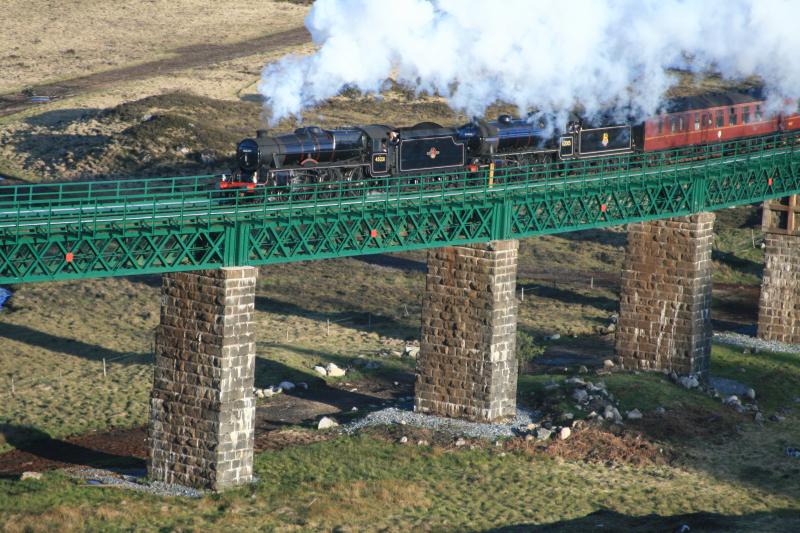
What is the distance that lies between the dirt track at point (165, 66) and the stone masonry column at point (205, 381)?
53348 millimetres

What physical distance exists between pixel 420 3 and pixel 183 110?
1543 inches

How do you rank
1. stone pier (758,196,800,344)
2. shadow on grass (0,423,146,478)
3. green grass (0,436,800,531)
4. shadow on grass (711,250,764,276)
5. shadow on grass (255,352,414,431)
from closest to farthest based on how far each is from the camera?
green grass (0,436,800,531)
shadow on grass (0,423,146,478)
shadow on grass (255,352,414,431)
stone pier (758,196,800,344)
shadow on grass (711,250,764,276)

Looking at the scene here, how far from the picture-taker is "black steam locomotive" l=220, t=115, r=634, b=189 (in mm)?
51906

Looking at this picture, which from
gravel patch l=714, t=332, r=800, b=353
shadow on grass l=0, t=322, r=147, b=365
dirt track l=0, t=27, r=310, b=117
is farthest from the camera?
dirt track l=0, t=27, r=310, b=117

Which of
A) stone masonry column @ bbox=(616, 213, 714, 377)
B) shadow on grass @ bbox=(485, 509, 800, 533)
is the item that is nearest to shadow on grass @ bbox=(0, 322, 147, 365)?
stone masonry column @ bbox=(616, 213, 714, 377)

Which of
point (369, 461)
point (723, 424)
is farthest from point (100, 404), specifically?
point (723, 424)

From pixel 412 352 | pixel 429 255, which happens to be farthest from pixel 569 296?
pixel 429 255

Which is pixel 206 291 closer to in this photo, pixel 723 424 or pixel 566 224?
pixel 566 224

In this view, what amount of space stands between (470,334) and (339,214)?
796cm

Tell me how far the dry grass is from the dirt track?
137 centimetres

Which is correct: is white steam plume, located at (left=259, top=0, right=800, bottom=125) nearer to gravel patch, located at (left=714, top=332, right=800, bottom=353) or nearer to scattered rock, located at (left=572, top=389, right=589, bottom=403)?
gravel patch, located at (left=714, top=332, right=800, bottom=353)

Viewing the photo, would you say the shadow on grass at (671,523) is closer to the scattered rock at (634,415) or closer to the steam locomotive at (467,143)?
the scattered rock at (634,415)

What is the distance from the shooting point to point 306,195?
175 ft

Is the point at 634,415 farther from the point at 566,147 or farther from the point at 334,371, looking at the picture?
the point at 566,147
